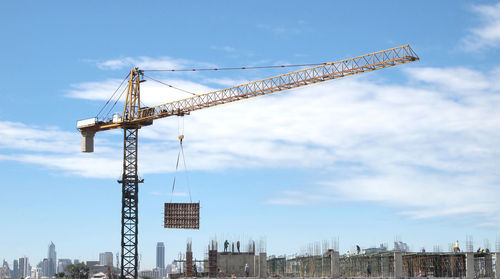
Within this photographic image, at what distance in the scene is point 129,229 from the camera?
10119cm

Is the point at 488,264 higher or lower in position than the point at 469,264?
lower

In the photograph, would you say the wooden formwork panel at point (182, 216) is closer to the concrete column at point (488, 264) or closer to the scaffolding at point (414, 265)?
the scaffolding at point (414, 265)

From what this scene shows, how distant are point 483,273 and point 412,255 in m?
6.96

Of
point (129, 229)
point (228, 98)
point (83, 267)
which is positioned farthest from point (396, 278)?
point (83, 267)

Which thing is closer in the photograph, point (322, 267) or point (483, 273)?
point (483, 273)

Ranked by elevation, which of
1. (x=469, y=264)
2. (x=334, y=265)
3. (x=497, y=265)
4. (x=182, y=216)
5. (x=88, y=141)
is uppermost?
(x=88, y=141)

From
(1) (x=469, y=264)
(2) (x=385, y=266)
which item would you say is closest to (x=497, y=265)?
(1) (x=469, y=264)

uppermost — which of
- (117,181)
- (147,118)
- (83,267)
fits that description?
(147,118)

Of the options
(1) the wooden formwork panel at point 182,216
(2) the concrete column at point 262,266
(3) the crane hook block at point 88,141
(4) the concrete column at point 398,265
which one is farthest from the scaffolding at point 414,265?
(3) the crane hook block at point 88,141

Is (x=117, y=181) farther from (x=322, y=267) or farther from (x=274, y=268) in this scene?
(x=322, y=267)

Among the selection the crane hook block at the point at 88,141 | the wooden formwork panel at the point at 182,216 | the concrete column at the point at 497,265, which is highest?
the crane hook block at the point at 88,141

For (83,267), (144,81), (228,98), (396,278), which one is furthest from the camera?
(83,267)

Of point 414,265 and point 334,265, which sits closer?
point 334,265

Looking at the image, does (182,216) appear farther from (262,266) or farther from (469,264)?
(469,264)
